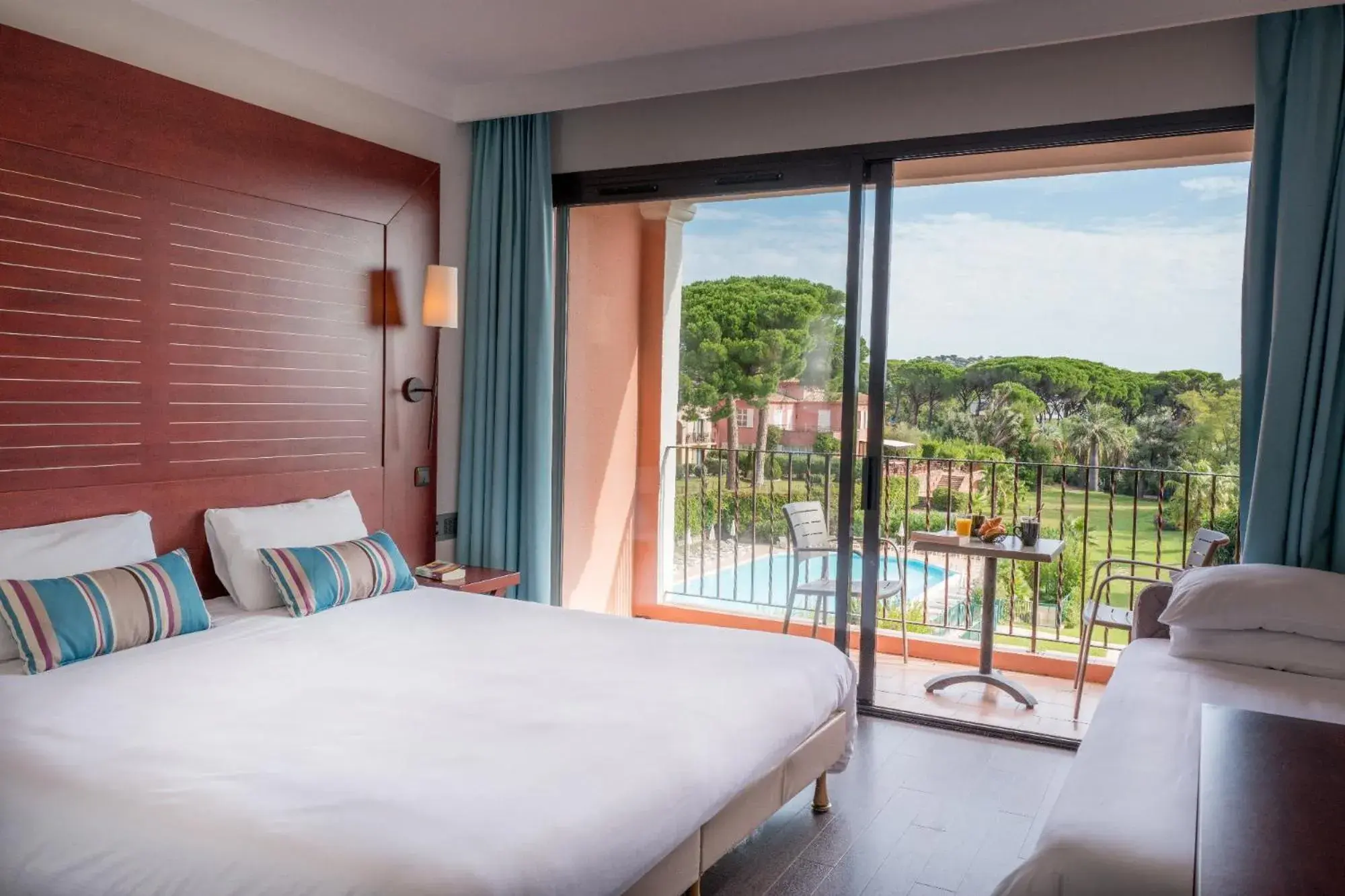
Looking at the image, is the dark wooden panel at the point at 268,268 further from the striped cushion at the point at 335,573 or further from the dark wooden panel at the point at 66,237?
the striped cushion at the point at 335,573

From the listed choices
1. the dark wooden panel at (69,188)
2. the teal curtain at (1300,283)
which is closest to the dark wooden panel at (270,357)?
the dark wooden panel at (69,188)

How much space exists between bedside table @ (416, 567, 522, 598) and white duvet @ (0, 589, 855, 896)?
1.01m

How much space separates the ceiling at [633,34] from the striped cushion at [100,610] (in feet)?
6.14

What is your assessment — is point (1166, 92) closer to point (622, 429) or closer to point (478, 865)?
point (622, 429)

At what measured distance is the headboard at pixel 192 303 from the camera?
9.87ft

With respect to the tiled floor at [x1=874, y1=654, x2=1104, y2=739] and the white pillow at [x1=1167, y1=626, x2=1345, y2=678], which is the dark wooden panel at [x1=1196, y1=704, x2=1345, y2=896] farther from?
the tiled floor at [x1=874, y1=654, x2=1104, y2=739]

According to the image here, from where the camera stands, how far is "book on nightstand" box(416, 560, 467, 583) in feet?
14.0

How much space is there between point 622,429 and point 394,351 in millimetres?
1144

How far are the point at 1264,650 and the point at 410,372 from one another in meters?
3.52

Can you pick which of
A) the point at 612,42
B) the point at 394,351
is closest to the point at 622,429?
the point at 394,351

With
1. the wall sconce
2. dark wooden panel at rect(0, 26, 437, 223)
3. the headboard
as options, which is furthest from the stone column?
dark wooden panel at rect(0, 26, 437, 223)

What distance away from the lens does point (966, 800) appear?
3266 mm

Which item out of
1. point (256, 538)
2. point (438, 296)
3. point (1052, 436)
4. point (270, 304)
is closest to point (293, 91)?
point (270, 304)

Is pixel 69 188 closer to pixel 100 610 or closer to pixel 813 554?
pixel 100 610
